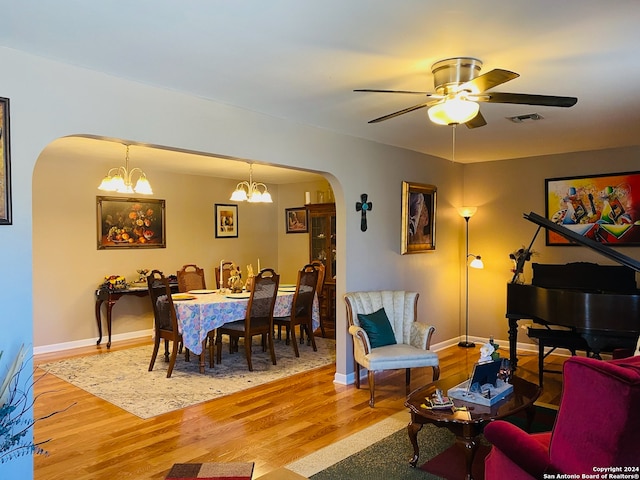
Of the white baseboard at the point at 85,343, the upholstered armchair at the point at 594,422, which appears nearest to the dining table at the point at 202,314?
the white baseboard at the point at 85,343

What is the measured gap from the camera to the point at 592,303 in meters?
3.81

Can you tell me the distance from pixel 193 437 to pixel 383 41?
2934 millimetres

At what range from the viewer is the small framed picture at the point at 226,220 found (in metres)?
7.95

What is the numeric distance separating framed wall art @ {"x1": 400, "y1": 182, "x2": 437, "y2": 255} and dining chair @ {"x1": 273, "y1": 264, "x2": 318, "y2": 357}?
1233 mm

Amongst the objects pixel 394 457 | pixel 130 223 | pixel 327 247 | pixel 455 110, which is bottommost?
pixel 394 457

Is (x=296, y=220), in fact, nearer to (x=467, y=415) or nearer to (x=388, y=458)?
(x=388, y=458)

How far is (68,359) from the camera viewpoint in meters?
5.64

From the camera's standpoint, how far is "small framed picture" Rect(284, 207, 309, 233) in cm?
841

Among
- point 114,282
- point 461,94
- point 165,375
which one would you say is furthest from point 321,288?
point 461,94

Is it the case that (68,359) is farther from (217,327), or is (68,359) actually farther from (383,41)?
(383,41)

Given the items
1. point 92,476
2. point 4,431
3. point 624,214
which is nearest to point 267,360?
point 92,476

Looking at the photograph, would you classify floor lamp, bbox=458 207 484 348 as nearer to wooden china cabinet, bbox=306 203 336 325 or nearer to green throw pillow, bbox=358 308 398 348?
wooden china cabinet, bbox=306 203 336 325

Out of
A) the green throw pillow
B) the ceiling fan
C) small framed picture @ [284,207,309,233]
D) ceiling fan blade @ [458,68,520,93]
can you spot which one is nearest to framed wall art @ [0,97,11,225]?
the ceiling fan

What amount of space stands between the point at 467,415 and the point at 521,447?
2.93 ft
